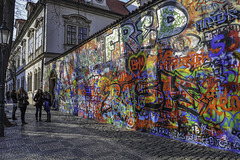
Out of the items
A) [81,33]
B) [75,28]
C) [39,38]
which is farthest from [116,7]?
[39,38]

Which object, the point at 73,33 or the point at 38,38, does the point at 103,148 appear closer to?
the point at 73,33

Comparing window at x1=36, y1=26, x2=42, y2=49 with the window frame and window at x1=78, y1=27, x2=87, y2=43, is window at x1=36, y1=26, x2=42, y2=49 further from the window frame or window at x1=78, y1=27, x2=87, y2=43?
window at x1=78, y1=27, x2=87, y2=43

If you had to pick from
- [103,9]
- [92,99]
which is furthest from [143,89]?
[103,9]

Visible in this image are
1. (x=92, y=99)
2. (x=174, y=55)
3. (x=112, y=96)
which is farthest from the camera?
(x=92, y=99)

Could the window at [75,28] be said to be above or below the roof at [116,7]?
below

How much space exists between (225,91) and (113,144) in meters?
2.89

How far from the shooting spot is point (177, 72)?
15.9 ft

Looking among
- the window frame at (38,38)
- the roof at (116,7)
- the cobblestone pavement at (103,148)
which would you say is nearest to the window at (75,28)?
the window frame at (38,38)

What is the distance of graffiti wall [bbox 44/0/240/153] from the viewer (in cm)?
391

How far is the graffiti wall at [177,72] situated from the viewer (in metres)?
3.91

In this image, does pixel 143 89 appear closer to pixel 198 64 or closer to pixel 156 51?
pixel 156 51

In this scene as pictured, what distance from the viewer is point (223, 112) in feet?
12.9

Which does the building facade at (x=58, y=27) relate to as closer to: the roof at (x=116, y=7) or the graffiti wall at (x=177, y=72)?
the roof at (x=116, y=7)

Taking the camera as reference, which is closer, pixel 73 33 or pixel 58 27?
pixel 58 27
